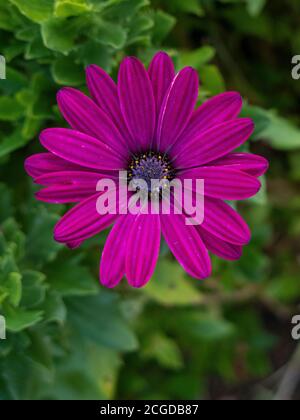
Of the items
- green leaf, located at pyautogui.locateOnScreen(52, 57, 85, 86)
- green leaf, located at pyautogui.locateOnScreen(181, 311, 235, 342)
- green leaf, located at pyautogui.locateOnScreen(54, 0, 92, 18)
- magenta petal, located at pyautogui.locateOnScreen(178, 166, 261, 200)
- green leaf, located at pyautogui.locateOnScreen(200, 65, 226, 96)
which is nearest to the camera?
magenta petal, located at pyautogui.locateOnScreen(178, 166, 261, 200)

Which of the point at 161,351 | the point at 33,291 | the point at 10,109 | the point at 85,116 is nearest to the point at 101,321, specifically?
the point at 33,291

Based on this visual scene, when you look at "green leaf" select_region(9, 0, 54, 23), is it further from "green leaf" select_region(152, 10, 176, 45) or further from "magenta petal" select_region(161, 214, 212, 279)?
"magenta petal" select_region(161, 214, 212, 279)

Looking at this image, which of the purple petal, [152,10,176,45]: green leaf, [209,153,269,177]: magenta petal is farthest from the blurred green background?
[209,153,269,177]: magenta petal

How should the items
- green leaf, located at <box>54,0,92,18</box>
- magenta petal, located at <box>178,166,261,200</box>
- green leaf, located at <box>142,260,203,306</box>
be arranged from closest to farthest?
1. magenta petal, located at <box>178,166,261,200</box>
2. green leaf, located at <box>54,0,92,18</box>
3. green leaf, located at <box>142,260,203,306</box>

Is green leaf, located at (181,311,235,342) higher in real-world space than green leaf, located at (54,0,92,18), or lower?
lower

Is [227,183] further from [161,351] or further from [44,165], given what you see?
[161,351]

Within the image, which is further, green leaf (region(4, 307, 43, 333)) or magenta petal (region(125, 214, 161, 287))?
green leaf (region(4, 307, 43, 333))

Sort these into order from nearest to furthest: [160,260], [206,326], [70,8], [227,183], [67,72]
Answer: [227,183]
[70,8]
[67,72]
[160,260]
[206,326]
